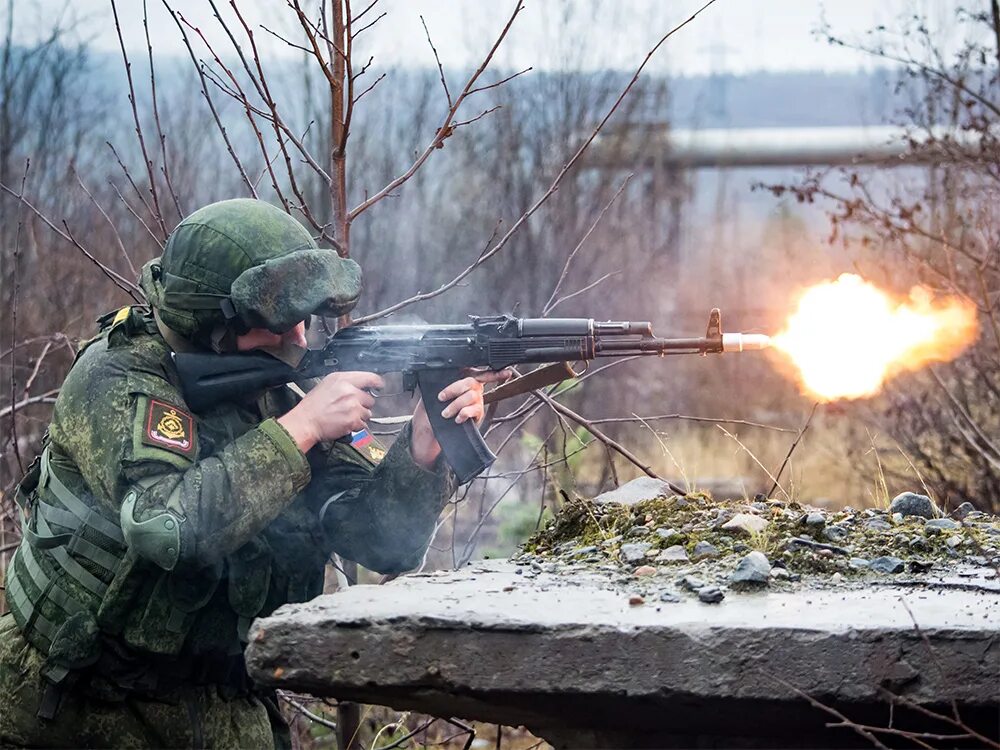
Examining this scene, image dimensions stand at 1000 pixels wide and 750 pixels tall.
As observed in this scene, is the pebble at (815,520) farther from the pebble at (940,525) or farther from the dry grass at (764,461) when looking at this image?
the dry grass at (764,461)

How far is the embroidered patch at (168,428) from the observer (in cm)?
322

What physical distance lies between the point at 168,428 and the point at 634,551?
129 centimetres

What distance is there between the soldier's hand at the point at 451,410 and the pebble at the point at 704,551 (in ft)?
2.33

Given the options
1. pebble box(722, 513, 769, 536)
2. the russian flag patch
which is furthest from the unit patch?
pebble box(722, 513, 769, 536)

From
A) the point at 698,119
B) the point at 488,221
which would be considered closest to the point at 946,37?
the point at 488,221

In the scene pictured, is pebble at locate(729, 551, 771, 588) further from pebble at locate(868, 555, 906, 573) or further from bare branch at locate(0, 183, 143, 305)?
bare branch at locate(0, 183, 143, 305)

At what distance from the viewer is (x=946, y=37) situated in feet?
35.0

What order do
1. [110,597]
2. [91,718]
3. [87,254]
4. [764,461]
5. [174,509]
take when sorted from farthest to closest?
[764,461] < [87,254] < [91,718] < [110,597] < [174,509]

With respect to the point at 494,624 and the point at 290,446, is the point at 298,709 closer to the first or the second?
the point at 290,446

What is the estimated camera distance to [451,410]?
142 inches

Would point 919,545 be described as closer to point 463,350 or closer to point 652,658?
point 652,658

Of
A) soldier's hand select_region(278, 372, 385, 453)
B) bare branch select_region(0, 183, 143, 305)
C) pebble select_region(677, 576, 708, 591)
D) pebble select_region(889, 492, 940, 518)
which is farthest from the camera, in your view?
bare branch select_region(0, 183, 143, 305)

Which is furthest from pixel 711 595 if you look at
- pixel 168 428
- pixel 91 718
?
pixel 91 718

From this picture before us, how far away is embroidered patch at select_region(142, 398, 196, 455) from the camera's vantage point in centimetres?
322
